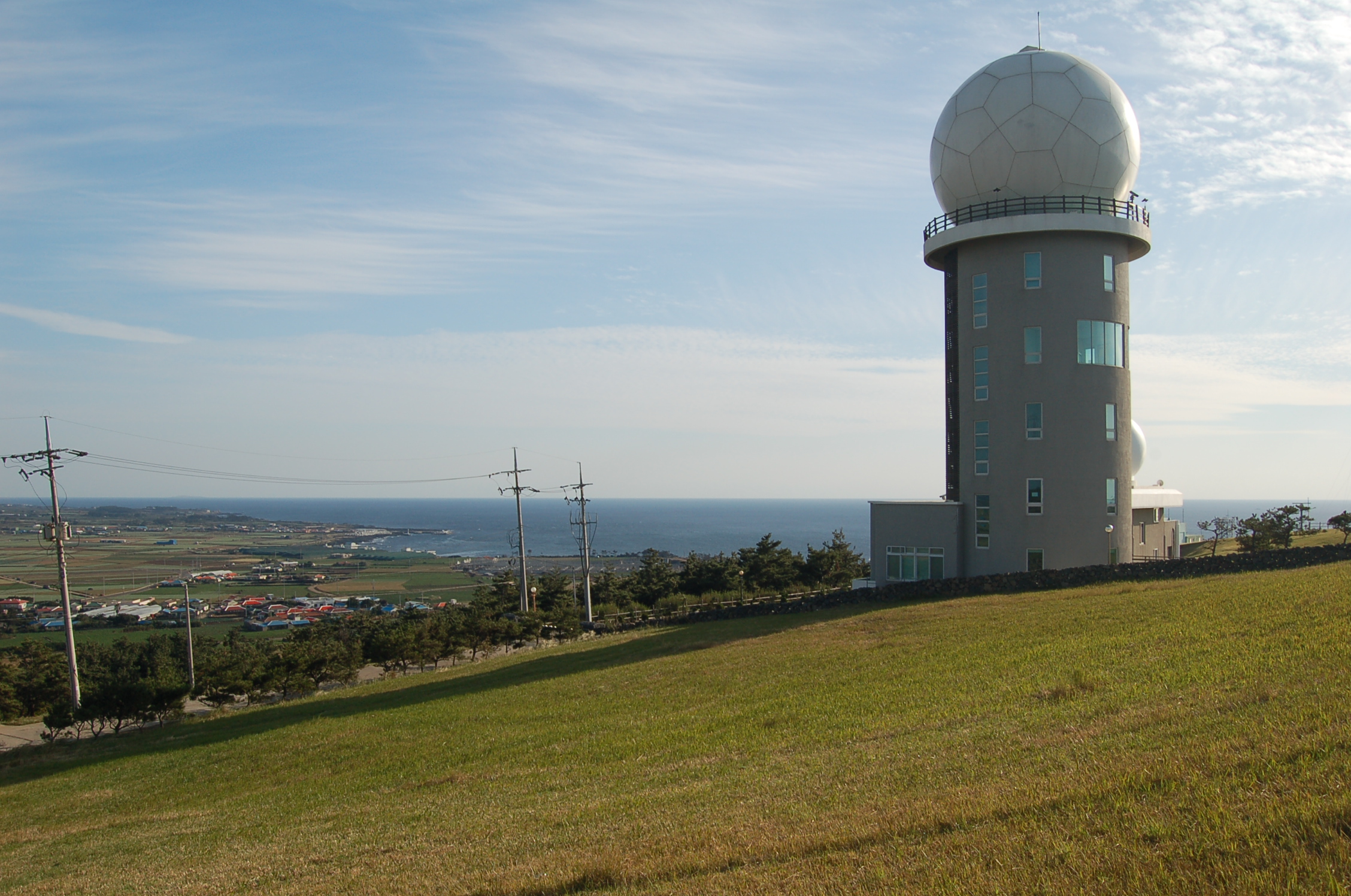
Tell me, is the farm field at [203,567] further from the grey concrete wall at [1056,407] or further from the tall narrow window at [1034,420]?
the tall narrow window at [1034,420]

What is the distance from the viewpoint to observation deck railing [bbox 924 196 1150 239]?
106 ft

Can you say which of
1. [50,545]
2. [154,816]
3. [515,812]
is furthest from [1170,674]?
[50,545]

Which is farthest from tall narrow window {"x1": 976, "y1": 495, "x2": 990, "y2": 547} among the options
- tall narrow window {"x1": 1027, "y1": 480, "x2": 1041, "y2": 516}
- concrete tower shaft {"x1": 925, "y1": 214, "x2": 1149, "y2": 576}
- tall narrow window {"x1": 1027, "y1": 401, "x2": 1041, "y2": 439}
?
tall narrow window {"x1": 1027, "y1": 401, "x2": 1041, "y2": 439}

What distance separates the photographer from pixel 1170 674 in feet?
38.1

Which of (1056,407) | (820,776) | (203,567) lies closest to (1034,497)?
(1056,407)

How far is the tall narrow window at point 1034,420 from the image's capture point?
3256 centimetres

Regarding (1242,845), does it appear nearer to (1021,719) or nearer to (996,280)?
(1021,719)

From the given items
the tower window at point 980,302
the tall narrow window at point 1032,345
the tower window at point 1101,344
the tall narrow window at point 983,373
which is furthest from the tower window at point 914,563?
the tower window at point 1101,344

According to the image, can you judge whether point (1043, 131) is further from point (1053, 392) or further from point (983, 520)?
point (983, 520)

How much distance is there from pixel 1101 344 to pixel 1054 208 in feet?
18.1

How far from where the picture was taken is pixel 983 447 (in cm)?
3378

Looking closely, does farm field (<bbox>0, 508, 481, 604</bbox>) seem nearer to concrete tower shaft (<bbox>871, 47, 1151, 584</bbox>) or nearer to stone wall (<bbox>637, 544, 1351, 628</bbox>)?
stone wall (<bbox>637, 544, 1351, 628</bbox>)

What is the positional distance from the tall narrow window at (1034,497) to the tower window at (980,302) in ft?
21.3

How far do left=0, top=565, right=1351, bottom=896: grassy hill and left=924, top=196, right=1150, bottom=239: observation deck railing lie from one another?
15314 mm
